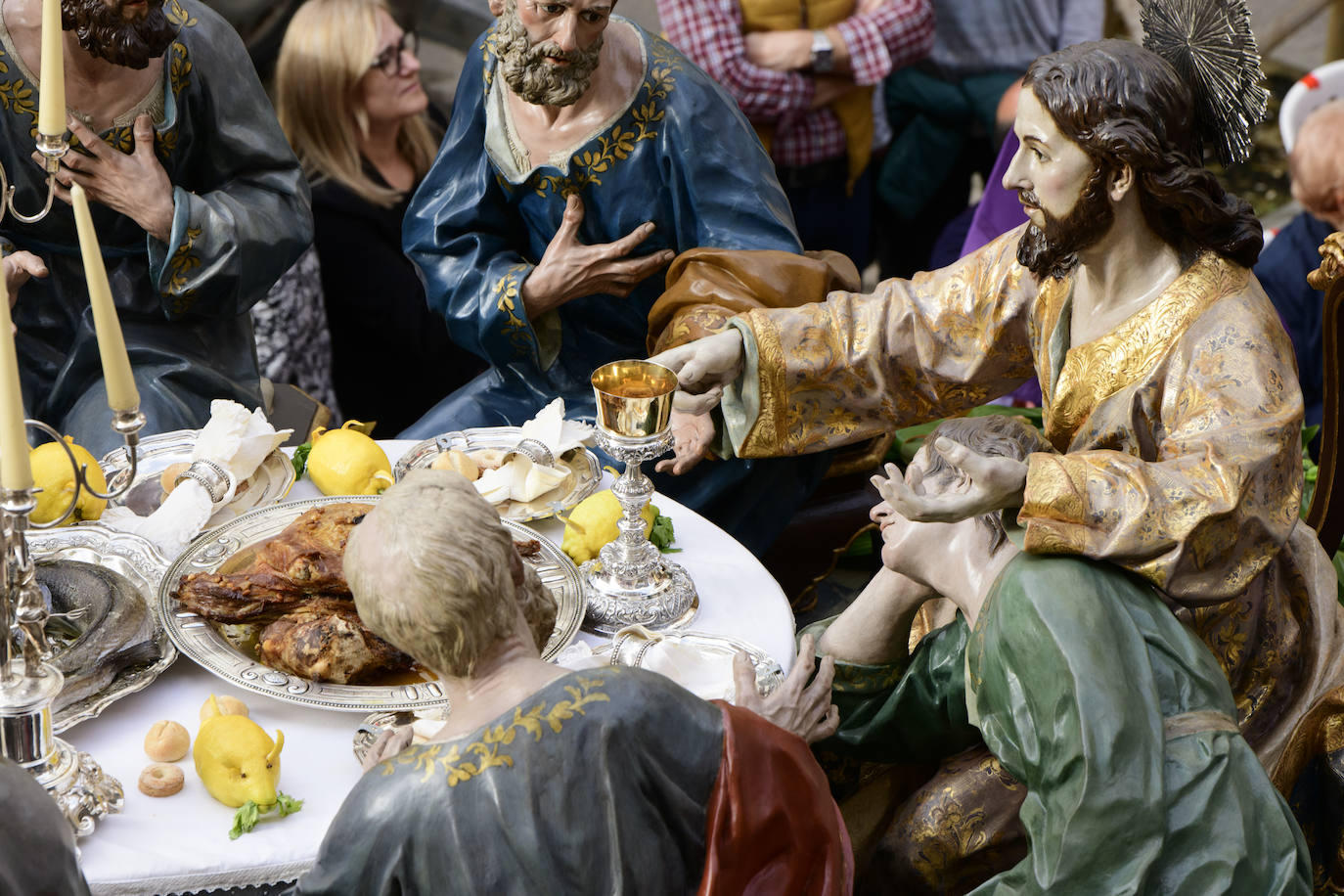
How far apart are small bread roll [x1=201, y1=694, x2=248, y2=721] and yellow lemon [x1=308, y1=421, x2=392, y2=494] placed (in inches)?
25.9

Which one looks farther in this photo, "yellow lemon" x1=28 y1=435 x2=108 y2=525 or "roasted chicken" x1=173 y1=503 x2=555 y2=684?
"yellow lemon" x1=28 y1=435 x2=108 y2=525

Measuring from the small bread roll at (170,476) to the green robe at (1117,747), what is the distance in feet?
4.72

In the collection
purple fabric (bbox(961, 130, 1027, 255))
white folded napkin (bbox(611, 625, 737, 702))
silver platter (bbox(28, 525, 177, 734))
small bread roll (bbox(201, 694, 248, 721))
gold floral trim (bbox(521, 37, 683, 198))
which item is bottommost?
purple fabric (bbox(961, 130, 1027, 255))

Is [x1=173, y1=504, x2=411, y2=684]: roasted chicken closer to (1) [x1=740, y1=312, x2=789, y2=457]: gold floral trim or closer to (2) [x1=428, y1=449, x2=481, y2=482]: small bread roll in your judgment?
(2) [x1=428, y1=449, x2=481, y2=482]: small bread roll

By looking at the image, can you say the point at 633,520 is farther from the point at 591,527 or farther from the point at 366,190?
the point at 366,190

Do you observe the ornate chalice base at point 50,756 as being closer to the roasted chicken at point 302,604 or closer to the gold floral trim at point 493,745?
the roasted chicken at point 302,604

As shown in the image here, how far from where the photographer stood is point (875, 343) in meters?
3.25

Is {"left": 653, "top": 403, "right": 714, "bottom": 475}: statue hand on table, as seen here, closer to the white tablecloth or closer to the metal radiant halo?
the white tablecloth

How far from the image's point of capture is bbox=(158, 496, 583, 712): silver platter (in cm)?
245

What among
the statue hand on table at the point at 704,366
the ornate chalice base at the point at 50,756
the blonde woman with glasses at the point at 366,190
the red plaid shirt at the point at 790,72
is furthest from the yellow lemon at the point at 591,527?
the red plaid shirt at the point at 790,72

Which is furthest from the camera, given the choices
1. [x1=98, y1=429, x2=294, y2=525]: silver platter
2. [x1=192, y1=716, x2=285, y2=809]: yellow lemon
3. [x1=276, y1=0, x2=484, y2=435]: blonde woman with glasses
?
[x1=276, y1=0, x2=484, y2=435]: blonde woman with glasses

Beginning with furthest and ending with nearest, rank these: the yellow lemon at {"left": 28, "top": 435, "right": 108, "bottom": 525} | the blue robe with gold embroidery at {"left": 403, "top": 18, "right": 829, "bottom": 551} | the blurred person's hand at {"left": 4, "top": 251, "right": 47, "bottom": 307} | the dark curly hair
A: the blue robe with gold embroidery at {"left": 403, "top": 18, "right": 829, "bottom": 551} → the blurred person's hand at {"left": 4, "top": 251, "right": 47, "bottom": 307} → the yellow lemon at {"left": 28, "top": 435, "right": 108, "bottom": 525} → the dark curly hair

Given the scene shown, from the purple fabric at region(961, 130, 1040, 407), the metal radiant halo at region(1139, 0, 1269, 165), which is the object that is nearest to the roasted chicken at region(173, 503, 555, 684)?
the metal radiant halo at region(1139, 0, 1269, 165)

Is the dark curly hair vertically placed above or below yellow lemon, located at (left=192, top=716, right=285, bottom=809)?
above
